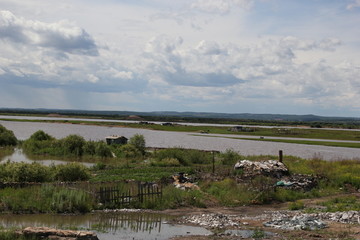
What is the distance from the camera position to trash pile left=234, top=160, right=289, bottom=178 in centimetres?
3028

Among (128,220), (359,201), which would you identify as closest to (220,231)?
(128,220)

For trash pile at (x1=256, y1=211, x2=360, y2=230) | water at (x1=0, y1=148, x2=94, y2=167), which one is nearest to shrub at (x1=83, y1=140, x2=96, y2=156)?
water at (x1=0, y1=148, x2=94, y2=167)

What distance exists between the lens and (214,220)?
1855 cm

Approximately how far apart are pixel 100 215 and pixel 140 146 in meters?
32.9

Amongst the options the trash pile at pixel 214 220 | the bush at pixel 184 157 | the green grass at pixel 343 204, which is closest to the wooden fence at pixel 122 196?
the trash pile at pixel 214 220

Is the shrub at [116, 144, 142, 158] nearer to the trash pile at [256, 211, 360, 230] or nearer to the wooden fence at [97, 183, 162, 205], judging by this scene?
the wooden fence at [97, 183, 162, 205]

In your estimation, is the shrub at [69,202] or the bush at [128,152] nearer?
the shrub at [69,202]

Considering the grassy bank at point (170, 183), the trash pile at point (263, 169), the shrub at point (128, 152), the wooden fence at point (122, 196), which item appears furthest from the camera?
the shrub at point (128, 152)

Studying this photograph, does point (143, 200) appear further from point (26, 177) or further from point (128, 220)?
point (26, 177)

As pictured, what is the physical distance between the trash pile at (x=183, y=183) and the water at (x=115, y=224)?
18.1 feet

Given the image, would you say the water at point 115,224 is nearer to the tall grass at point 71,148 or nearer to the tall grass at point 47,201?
the tall grass at point 47,201

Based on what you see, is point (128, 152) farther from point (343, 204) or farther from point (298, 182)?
point (343, 204)

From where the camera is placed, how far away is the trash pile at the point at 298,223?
17.1 meters

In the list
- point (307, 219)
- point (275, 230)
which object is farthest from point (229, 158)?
point (275, 230)
